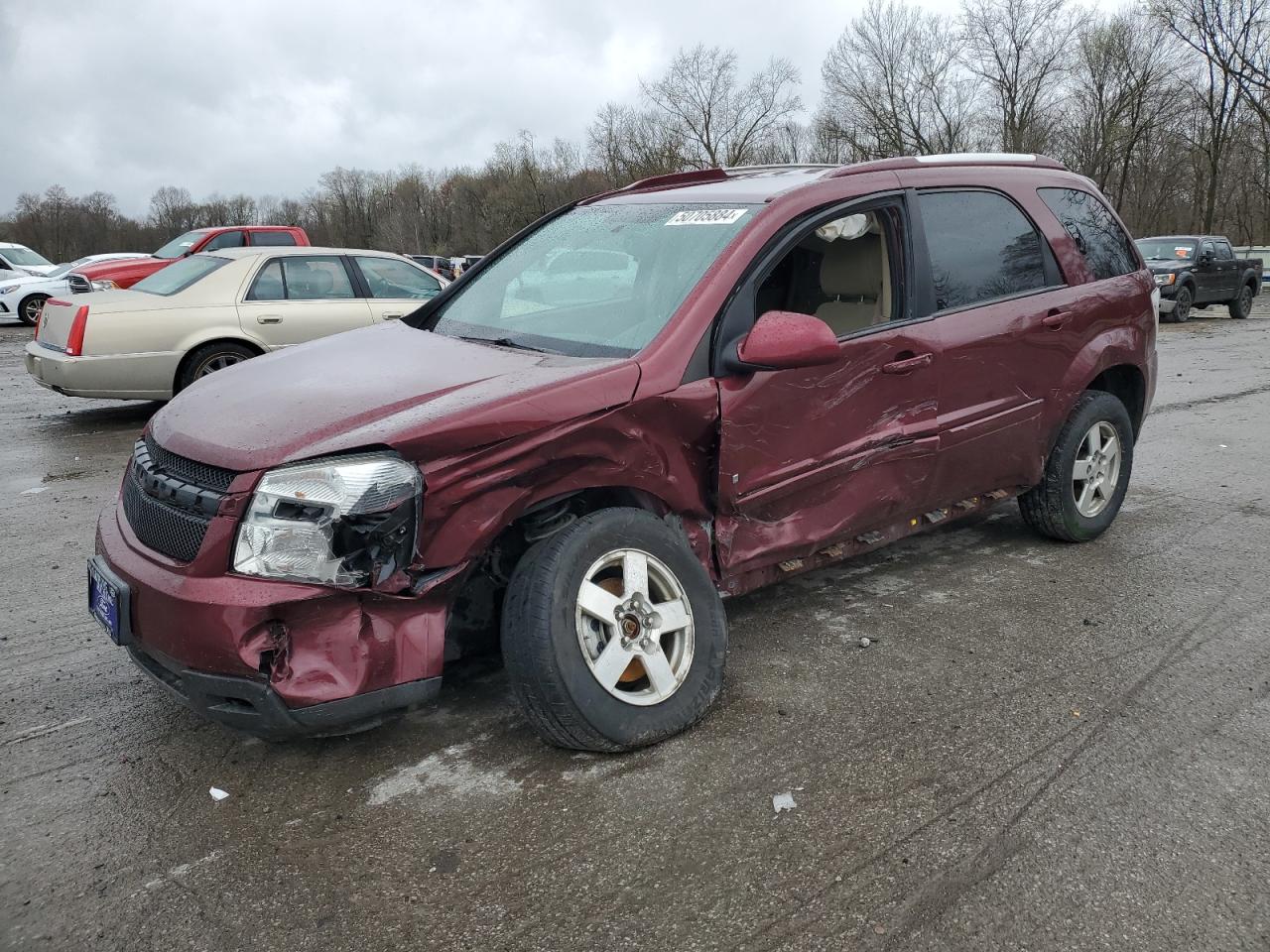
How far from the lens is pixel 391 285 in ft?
31.4

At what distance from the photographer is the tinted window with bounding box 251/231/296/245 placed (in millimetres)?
15777

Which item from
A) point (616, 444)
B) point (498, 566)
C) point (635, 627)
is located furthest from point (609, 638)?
point (616, 444)

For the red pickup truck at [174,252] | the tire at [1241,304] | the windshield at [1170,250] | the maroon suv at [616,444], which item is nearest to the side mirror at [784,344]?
the maroon suv at [616,444]

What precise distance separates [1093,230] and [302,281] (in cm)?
676

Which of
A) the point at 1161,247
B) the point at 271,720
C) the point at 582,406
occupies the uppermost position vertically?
the point at 1161,247

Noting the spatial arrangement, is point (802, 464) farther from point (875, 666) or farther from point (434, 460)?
point (434, 460)

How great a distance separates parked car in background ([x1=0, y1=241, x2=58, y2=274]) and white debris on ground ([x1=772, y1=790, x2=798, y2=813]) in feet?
78.2

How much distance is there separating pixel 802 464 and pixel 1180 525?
2.96 m

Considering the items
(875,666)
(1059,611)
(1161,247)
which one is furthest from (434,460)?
(1161,247)

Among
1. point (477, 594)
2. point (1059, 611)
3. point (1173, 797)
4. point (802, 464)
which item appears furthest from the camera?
point (1059, 611)

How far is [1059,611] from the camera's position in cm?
409

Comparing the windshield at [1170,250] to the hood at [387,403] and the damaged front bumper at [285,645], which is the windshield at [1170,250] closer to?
the hood at [387,403]

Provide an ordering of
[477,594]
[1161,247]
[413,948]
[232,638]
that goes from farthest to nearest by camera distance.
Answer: [1161,247]
[477,594]
[232,638]
[413,948]

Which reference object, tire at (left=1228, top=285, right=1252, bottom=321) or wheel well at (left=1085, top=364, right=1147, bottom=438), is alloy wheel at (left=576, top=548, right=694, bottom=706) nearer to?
wheel well at (left=1085, top=364, right=1147, bottom=438)
